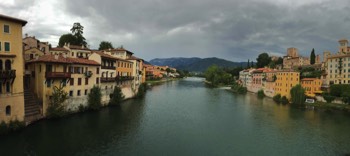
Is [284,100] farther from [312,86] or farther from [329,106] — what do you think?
[329,106]

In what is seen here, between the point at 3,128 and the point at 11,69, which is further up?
the point at 11,69

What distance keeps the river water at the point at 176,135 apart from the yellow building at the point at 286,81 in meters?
23.0

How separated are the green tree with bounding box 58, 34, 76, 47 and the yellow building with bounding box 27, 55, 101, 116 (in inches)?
1698

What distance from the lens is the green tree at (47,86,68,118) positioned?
31953 mm

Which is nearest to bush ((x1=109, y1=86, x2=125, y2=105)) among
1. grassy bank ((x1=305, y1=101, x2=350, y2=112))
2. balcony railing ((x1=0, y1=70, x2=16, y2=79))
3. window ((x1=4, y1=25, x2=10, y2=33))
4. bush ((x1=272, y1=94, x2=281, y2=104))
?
balcony railing ((x1=0, y1=70, x2=16, y2=79))

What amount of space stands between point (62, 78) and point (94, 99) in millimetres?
7465

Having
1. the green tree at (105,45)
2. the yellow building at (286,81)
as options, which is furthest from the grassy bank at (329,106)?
the green tree at (105,45)

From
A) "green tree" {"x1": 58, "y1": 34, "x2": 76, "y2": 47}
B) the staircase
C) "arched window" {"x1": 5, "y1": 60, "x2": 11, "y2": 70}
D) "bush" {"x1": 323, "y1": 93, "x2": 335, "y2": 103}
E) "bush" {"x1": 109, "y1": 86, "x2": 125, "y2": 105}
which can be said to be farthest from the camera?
"green tree" {"x1": 58, "y1": 34, "x2": 76, "y2": 47}

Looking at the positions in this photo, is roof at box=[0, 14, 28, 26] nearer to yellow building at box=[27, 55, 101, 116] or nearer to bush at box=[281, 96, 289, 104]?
yellow building at box=[27, 55, 101, 116]

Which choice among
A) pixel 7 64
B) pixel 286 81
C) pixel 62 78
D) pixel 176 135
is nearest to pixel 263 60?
pixel 286 81

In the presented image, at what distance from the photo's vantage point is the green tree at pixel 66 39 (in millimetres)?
77438

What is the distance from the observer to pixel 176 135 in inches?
1158

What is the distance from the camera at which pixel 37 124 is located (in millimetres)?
29438

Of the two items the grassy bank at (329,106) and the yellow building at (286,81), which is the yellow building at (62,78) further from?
the yellow building at (286,81)
